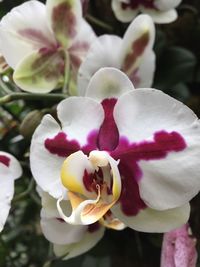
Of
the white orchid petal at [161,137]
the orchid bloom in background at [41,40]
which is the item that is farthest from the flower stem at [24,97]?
the white orchid petal at [161,137]

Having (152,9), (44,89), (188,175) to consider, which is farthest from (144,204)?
(152,9)

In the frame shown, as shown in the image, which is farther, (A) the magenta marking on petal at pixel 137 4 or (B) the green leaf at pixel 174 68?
(B) the green leaf at pixel 174 68

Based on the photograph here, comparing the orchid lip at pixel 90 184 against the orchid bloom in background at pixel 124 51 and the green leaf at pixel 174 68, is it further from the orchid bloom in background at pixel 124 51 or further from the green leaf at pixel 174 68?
the green leaf at pixel 174 68

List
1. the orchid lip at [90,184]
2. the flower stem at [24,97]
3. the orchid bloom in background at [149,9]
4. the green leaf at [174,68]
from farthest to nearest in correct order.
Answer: the green leaf at [174,68]
the orchid bloom in background at [149,9]
the flower stem at [24,97]
the orchid lip at [90,184]

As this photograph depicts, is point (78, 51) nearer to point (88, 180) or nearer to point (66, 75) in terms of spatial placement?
point (66, 75)

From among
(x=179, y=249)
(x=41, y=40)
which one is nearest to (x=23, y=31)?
(x=41, y=40)

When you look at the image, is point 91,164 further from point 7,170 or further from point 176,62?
point 176,62
